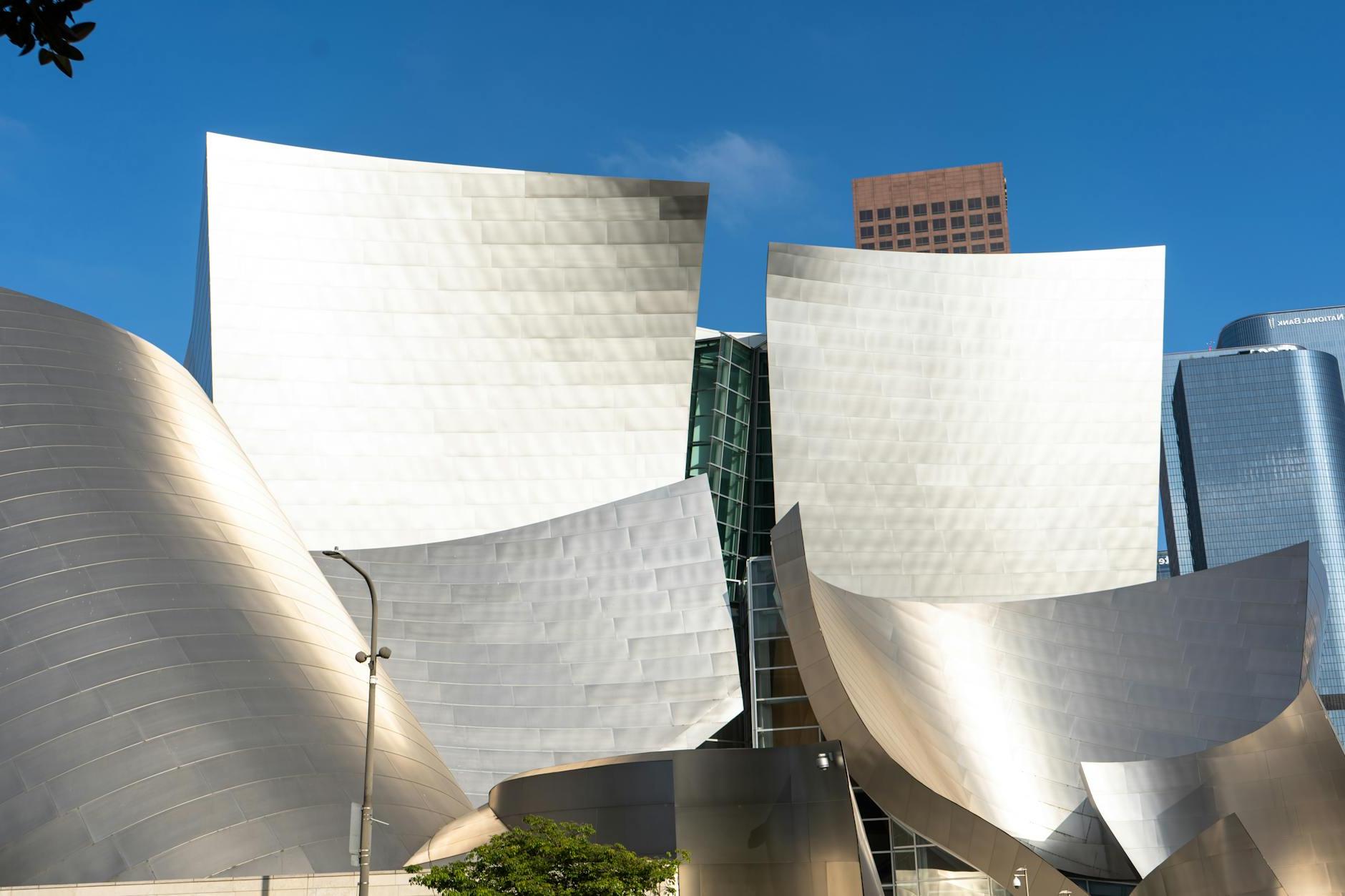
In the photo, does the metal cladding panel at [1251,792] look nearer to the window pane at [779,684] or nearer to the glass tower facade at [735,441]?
the window pane at [779,684]

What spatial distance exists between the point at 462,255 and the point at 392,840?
21.0 metres

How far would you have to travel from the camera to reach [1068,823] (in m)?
22.7

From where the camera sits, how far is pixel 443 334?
111 feet

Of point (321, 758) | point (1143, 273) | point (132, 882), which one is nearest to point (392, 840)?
point (321, 758)

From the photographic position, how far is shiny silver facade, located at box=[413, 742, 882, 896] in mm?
15500

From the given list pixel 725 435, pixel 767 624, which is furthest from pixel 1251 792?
pixel 725 435

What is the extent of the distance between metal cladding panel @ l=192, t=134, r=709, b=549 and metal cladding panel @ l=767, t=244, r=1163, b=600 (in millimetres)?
4206

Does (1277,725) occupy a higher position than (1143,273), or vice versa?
(1143,273)

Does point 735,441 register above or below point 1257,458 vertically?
below

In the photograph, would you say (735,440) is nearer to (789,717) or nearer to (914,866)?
(789,717)

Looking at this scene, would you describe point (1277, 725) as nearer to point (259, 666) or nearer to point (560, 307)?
point (259, 666)

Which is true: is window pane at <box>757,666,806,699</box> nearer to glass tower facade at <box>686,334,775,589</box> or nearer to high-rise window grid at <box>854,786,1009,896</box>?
high-rise window grid at <box>854,786,1009,896</box>

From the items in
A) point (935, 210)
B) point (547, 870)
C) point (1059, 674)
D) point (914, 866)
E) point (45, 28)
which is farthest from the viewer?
point (935, 210)

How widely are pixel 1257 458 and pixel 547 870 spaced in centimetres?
16099
